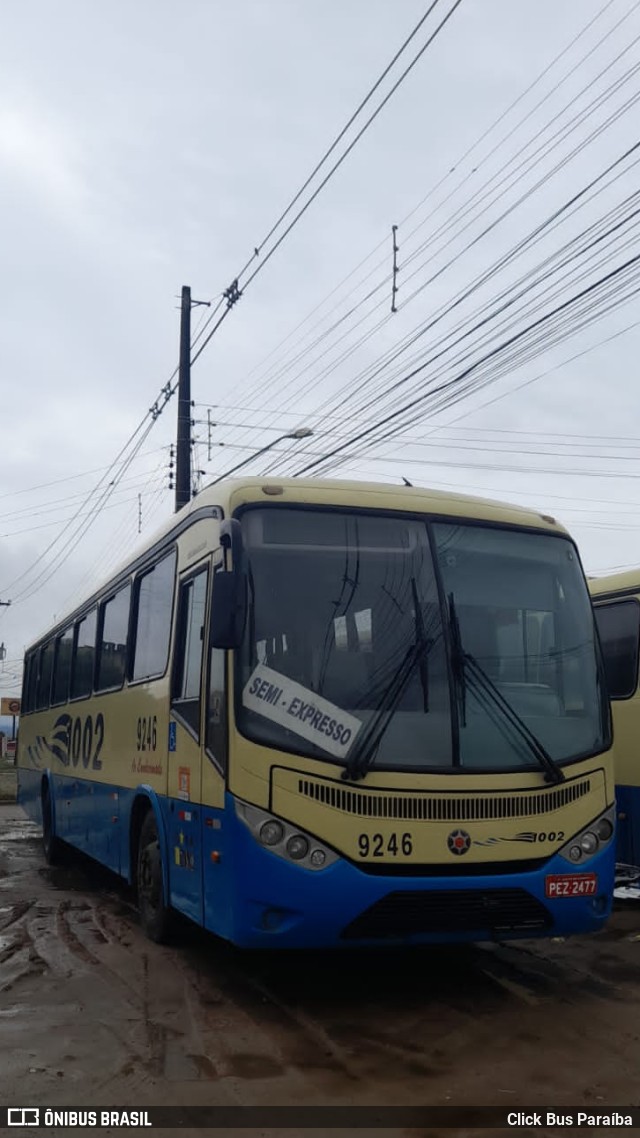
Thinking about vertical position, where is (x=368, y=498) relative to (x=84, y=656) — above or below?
above

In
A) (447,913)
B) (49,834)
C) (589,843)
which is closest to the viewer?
(447,913)

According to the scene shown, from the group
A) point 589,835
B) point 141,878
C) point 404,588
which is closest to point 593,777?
point 589,835

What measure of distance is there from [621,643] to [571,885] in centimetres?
410

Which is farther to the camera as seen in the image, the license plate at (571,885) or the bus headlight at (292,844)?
the license plate at (571,885)

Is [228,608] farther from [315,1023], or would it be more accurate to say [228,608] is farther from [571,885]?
[571,885]

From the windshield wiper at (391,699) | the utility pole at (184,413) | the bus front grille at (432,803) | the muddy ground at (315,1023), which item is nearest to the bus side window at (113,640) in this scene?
the muddy ground at (315,1023)

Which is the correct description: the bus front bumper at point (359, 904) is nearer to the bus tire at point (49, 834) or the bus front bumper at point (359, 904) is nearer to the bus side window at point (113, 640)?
the bus side window at point (113, 640)

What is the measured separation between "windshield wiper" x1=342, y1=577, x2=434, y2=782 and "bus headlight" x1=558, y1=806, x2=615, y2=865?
1191mm

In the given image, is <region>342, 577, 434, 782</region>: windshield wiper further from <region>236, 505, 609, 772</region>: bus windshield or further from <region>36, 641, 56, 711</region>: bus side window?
<region>36, 641, 56, 711</region>: bus side window

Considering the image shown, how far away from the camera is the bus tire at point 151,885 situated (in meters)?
8.39

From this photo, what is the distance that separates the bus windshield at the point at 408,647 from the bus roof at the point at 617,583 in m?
3.18

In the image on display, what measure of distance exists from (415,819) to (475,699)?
2.66ft

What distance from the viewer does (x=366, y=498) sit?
7.29 meters

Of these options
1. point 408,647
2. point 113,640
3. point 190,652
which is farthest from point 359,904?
point 113,640
